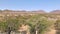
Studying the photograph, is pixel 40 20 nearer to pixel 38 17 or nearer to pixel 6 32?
pixel 38 17

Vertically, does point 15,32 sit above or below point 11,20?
below

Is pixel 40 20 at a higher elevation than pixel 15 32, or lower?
higher

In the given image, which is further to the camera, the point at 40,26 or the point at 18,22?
the point at 18,22

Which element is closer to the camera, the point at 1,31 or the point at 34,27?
the point at 34,27

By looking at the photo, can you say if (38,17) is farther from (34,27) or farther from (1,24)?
(1,24)

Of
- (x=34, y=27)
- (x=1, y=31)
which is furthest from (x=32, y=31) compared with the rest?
(x=1, y=31)

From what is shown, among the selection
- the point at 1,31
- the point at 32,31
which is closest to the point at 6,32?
the point at 1,31

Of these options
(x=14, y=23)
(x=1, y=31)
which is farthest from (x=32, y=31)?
(x=1, y=31)

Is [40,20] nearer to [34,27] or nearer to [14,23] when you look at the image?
[34,27]
